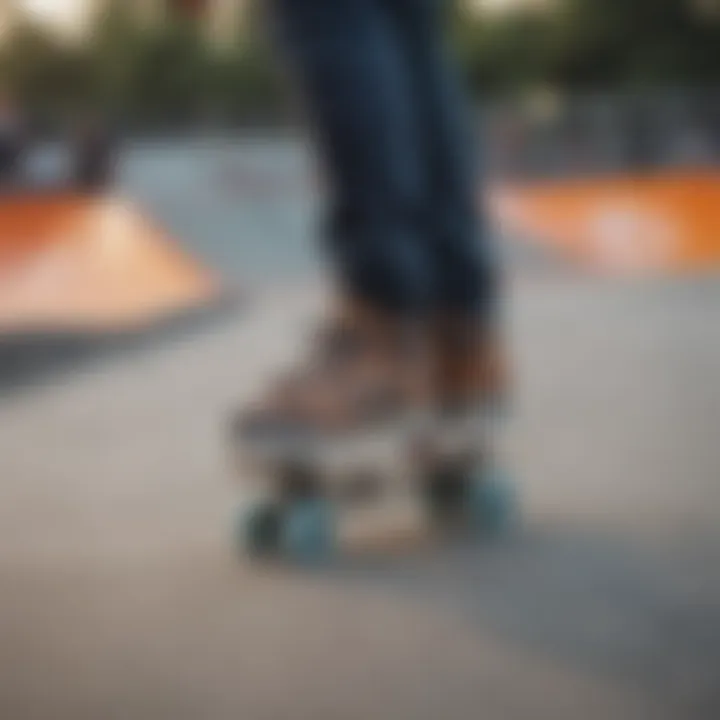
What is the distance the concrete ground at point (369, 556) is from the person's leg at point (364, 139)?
2 cm

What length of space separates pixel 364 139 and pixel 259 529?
167mm

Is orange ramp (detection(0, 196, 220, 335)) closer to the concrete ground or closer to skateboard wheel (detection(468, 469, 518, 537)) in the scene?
the concrete ground

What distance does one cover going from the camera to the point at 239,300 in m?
0.73

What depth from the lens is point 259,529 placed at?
75 cm

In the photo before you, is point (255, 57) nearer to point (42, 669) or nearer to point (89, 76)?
point (89, 76)

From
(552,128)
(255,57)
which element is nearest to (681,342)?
(552,128)

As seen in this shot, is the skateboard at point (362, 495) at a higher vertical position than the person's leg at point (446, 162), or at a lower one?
lower

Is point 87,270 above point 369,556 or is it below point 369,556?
above

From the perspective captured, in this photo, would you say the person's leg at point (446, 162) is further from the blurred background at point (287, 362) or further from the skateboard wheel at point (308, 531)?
the skateboard wheel at point (308, 531)

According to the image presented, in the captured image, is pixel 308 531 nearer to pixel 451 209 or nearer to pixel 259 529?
pixel 259 529

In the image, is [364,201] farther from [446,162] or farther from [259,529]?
[259,529]

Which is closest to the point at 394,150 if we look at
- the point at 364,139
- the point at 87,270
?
the point at 364,139

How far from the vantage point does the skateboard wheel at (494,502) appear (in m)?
0.74

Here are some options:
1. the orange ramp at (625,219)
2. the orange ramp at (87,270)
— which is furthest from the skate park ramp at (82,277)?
the orange ramp at (625,219)
